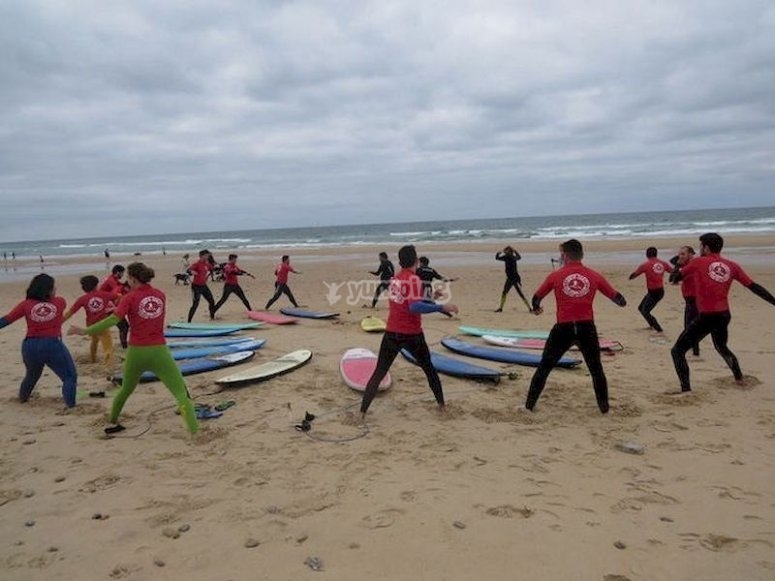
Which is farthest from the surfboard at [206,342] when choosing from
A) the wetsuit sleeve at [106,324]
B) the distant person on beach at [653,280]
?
the distant person on beach at [653,280]

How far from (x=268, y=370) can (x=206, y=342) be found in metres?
3.19

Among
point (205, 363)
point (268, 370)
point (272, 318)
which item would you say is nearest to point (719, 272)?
point (268, 370)

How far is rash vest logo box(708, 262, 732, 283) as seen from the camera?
598 cm

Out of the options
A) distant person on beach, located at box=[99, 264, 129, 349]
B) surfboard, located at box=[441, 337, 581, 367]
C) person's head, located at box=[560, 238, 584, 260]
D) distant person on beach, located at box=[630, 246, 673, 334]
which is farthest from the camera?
distant person on beach, located at box=[630, 246, 673, 334]

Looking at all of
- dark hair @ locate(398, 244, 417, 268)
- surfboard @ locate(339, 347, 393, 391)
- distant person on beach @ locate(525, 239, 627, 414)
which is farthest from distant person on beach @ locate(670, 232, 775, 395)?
surfboard @ locate(339, 347, 393, 391)

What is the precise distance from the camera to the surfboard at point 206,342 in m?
9.38

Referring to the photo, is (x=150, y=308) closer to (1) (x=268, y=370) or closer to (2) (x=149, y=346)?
(2) (x=149, y=346)

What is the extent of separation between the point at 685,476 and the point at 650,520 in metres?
0.84

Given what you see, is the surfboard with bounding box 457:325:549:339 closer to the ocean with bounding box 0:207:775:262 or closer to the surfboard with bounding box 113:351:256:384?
the surfboard with bounding box 113:351:256:384

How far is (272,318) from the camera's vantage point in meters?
12.1

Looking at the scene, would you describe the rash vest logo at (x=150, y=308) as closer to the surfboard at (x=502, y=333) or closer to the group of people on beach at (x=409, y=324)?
the group of people on beach at (x=409, y=324)

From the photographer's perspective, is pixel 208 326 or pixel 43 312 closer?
pixel 43 312

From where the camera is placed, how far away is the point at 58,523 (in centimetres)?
359

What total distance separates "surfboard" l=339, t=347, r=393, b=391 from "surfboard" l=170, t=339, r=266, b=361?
2075 mm
